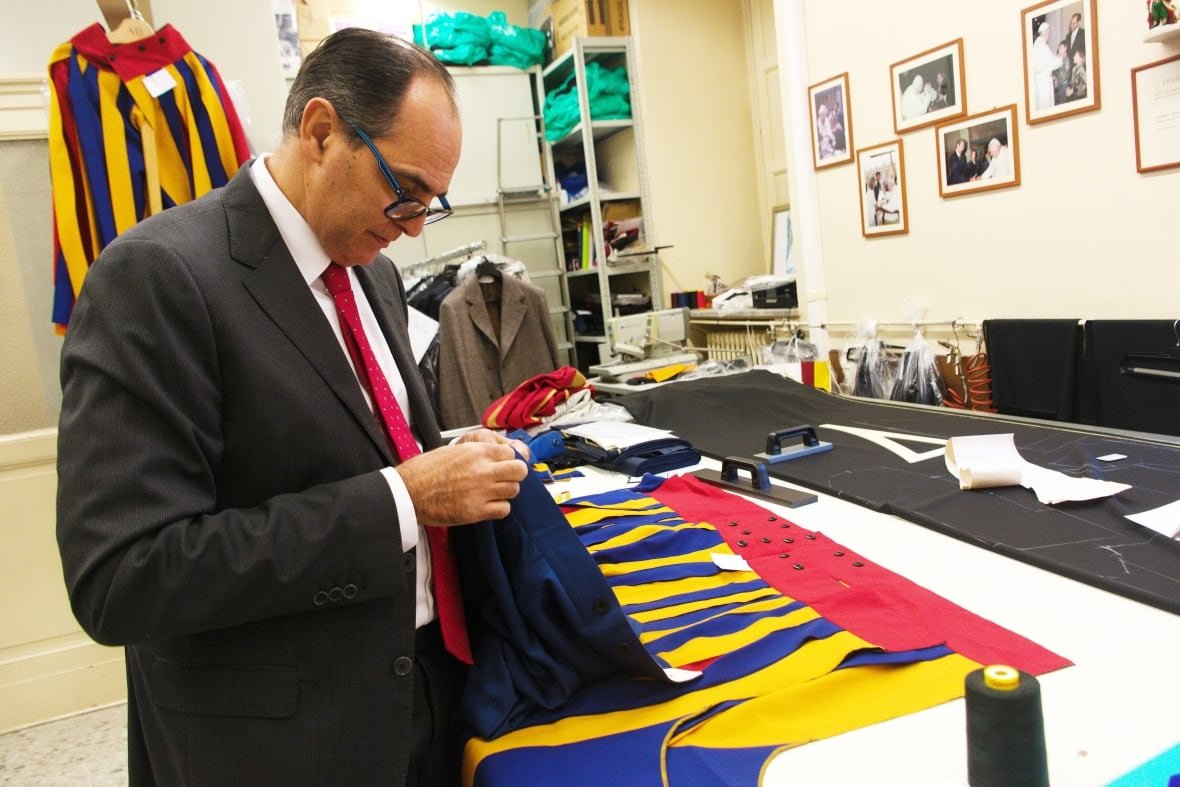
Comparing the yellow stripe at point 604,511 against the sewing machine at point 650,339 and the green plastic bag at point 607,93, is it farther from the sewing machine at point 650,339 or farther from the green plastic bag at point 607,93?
the green plastic bag at point 607,93

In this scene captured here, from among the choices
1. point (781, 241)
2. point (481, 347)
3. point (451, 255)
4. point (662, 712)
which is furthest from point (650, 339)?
point (662, 712)

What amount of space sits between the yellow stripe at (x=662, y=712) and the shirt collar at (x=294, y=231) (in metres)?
0.63

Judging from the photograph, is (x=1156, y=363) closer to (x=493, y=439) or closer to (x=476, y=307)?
(x=493, y=439)

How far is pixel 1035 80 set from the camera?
262 centimetres

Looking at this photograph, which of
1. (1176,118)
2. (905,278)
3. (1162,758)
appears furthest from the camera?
(905,278)

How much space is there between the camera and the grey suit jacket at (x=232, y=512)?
81 cm

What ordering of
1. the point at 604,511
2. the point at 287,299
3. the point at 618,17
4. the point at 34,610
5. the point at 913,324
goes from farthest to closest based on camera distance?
the point at 618,17, the point at 913,324, the point at 34,610, the point at 604,511, the point at 287,299

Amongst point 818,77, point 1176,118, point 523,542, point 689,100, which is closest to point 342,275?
point 523,542

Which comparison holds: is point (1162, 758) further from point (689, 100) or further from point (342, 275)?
point (689, 100)

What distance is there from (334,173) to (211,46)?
8.28ft

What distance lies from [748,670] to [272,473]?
634 mm

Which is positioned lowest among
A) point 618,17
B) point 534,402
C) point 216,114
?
point 534,402

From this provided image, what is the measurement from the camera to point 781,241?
4559mm

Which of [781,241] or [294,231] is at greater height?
[781,241]
